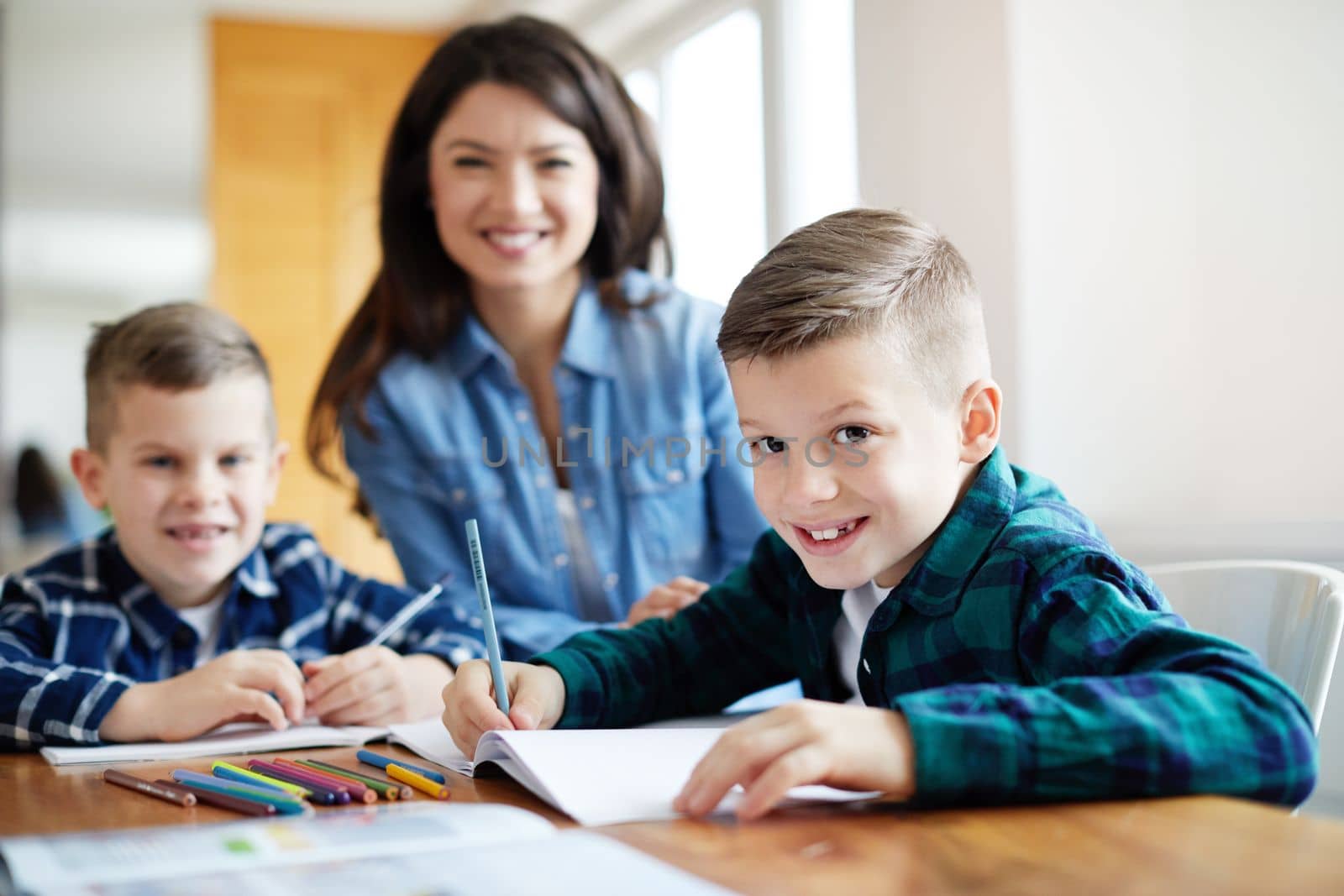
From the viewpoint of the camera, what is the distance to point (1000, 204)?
5.29 ft

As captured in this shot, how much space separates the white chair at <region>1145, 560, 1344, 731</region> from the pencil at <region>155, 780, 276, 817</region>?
2.40 ft

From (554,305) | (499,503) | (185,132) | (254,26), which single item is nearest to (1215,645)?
(499,503)

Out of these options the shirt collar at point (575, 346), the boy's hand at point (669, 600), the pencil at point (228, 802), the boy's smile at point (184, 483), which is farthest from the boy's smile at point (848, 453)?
the shirt collar at point (575, 346)

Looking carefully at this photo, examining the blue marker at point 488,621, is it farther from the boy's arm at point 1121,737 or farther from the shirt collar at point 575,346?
the shirt collar at point 575,346

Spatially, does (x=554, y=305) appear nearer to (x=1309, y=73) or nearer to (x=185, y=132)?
(x=1309, y=73)

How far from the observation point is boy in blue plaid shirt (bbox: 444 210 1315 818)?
0.66 metres

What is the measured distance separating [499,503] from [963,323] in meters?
0.90

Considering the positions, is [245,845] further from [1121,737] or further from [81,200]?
[81,200]

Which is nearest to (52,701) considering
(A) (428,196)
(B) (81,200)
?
(A) (428,196)

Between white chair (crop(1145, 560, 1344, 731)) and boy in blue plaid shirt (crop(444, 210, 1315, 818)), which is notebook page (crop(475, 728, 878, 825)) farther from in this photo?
white chair (crop(1145, 560, 1344, 731))

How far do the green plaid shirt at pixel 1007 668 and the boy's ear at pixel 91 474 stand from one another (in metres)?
0.64

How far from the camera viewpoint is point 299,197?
4.25 metres

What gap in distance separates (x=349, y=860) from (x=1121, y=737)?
0.40 metres

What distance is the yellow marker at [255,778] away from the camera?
808 mm
